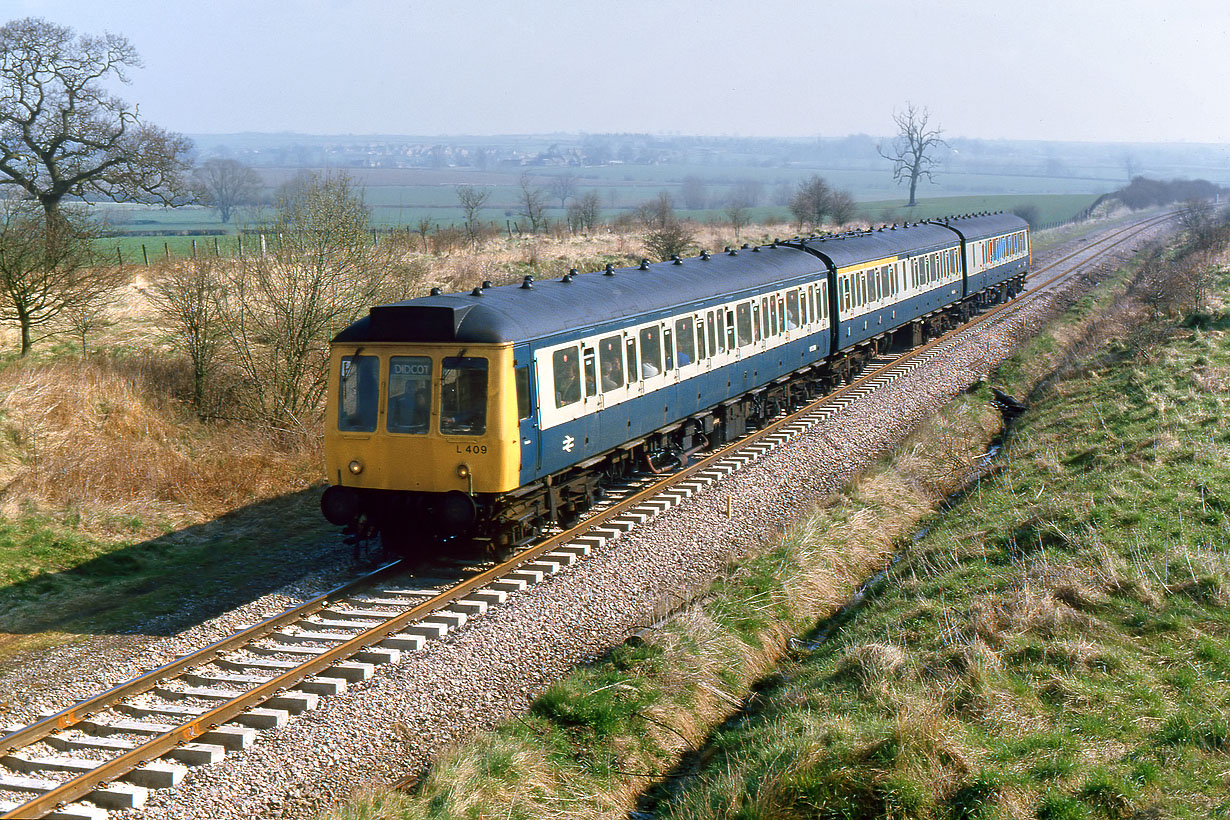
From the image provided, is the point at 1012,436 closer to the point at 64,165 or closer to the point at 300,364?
the point at 300,364

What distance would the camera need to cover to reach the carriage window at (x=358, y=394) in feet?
40.5

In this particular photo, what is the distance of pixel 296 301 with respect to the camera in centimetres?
1953

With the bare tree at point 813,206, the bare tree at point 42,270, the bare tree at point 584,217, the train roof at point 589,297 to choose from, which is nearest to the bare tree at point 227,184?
the bare tree at point 584,217

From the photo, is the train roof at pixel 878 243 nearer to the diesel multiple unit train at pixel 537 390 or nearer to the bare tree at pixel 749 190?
the diesel multiple unit train at pixel 537 390

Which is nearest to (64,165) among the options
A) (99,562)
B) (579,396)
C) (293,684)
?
(99,562)

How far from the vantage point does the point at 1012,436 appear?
20453mm

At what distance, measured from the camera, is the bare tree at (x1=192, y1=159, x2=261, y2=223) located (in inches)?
3519

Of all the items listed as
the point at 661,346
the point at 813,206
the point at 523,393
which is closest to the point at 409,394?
the point at 523,393

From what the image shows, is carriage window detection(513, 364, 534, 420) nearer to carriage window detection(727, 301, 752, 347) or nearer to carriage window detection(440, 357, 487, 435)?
Result: carriage window detection(440, 357, 487, 435)

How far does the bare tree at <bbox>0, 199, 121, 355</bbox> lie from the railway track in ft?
37.7

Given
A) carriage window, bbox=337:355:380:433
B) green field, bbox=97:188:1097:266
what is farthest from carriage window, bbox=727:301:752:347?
green field, bbox=97:188:1097:266

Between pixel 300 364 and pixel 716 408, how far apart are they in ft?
24.0

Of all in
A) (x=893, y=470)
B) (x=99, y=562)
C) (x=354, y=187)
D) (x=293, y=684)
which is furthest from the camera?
(x=354, y=187)

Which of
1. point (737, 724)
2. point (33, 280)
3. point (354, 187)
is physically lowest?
point (737, 724)
